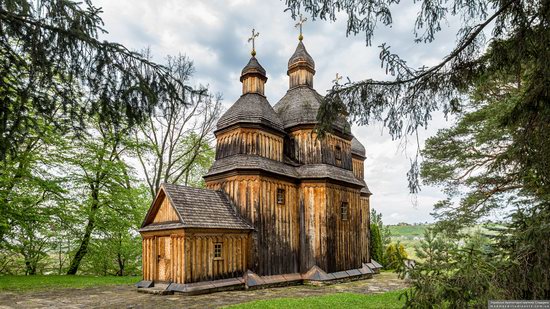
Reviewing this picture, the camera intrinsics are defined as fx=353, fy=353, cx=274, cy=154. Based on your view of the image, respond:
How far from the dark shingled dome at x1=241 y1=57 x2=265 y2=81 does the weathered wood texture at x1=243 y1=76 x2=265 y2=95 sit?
281mm

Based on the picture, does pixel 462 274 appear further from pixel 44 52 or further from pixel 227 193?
pixel 227 193

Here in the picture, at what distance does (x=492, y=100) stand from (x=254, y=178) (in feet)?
31.7

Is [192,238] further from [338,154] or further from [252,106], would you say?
[338,154]

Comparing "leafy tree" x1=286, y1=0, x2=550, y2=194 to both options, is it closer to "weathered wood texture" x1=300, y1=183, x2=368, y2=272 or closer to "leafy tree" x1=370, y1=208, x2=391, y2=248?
"weathered wood texture" x1=300, y1=183, x2=368, y2=272

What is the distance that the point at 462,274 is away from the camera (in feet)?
14.1

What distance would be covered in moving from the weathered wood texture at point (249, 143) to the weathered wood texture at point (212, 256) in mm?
3544

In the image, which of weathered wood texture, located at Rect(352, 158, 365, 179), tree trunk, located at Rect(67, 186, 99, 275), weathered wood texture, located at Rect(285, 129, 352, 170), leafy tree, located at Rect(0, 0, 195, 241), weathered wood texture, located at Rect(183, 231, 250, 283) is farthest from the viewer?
weathered wood texture, located at Rect(352, 158, 365, 179)

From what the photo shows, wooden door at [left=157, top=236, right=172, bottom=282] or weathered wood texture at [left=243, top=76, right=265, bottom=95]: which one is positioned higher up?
weathered wood texture at [left=243, top=76, right=265, bottom=95]

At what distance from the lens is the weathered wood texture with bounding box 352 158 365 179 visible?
22587 millimetres

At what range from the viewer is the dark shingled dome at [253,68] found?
16.8 meters

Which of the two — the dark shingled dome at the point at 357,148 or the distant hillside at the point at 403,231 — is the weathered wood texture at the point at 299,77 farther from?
the distant hillside at the point at 403,231

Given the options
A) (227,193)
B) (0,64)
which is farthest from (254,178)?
(0,64)

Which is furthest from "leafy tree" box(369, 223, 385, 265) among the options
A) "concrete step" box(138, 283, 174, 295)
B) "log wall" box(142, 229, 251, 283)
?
"concrete step" box(138, 283, 174, 295)

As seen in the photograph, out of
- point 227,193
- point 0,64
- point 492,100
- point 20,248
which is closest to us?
point 0,64
